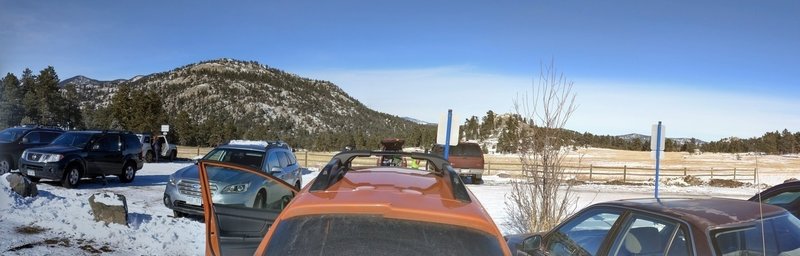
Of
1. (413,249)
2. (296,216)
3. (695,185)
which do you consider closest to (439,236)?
(413,249)

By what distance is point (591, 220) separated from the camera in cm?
571

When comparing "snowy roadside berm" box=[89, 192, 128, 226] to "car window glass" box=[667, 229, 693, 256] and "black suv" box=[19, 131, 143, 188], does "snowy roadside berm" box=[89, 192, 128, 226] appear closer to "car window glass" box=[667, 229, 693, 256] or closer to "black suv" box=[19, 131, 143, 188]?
"black suv" box=[19, 131, 143, 188]

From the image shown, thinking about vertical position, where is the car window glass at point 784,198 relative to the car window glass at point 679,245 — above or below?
above

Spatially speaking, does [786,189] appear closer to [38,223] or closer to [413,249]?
[413,249]

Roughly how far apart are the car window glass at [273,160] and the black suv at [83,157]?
591 centimetres

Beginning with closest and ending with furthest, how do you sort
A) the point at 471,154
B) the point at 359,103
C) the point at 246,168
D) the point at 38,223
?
1. the point at 246,168
2. the point at 38,223
3. the point at 471,154
4. the point at 359,103

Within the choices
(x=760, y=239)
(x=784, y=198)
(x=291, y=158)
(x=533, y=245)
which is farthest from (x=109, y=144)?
(x=760, y=239)

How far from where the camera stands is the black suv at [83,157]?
1481 cm

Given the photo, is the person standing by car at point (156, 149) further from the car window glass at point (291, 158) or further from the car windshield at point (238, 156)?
the car windshield at point (238, 156)

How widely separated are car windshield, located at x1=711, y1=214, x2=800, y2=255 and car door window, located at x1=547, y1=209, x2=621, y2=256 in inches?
40.2

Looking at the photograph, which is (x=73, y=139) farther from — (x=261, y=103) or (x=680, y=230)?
(x=261, y=103)

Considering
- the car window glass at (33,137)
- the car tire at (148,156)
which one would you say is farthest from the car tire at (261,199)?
the car tire at (148,156)

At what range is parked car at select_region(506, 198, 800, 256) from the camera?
3.83m

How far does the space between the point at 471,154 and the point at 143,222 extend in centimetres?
1935
